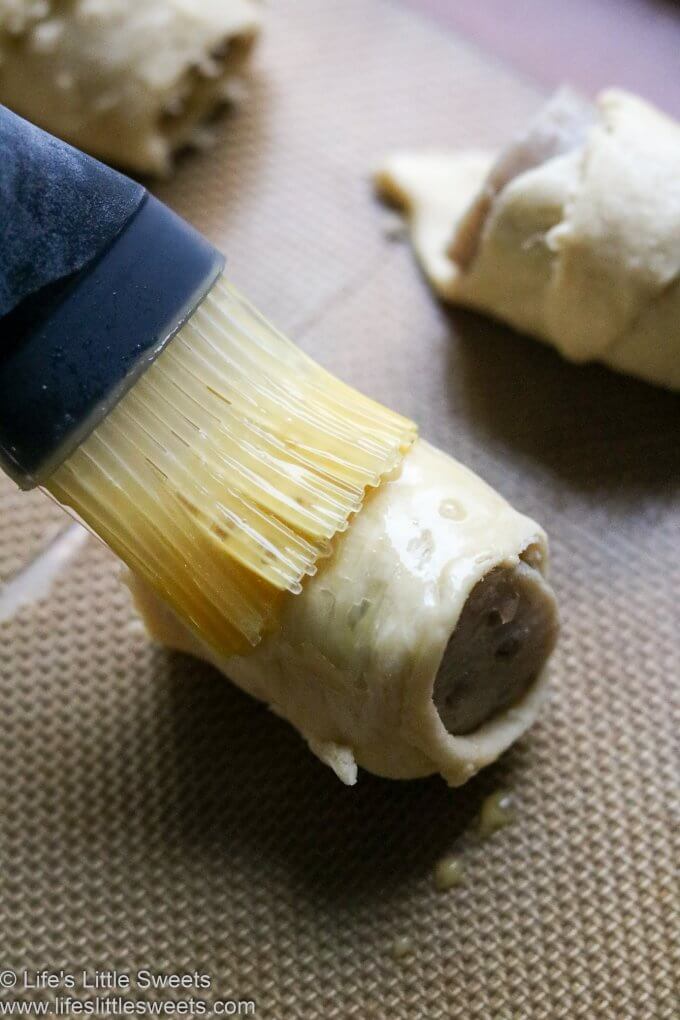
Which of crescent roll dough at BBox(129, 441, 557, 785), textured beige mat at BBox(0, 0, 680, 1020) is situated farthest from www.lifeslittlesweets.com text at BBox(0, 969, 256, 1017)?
crescent roll dough at BBox(129, 441, 557, 785)

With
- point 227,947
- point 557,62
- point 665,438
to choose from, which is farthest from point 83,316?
point 557,62

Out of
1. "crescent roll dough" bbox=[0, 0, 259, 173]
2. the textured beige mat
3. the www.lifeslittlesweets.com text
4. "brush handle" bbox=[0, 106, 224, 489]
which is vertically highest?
"brush handle" bbox=[0, 106, 224, 489]

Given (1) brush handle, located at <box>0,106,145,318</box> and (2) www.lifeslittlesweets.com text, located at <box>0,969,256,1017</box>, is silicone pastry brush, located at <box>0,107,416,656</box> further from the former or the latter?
(2) www.lifeslittlesweets.com text, located at <box>0,969,256,1017</box>

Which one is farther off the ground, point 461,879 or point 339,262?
point 339,262

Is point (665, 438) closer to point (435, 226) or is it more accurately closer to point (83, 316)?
point (435, 226)

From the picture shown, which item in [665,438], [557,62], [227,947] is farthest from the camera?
[557,62]

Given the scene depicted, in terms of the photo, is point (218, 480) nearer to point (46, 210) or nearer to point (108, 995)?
point (46, 210)

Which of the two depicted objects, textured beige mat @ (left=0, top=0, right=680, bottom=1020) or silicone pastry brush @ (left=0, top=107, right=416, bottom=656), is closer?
silicone pastry brush @ (left=0, top=107, right=416, bottom=656)
